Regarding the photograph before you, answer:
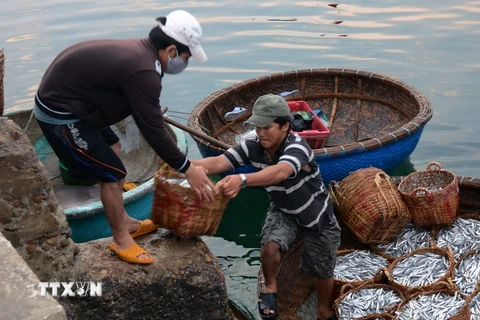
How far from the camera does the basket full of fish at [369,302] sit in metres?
5.80

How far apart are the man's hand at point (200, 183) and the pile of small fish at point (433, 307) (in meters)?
2.21

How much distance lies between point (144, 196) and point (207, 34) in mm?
8931

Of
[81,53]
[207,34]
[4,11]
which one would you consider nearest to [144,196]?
[81,53]

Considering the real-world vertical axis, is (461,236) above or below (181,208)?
below

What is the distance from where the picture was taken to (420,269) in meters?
6.25

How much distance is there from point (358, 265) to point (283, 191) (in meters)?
1.59

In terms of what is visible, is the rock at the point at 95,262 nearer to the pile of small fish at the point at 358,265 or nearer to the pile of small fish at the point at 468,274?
the pile of small fish at the point at 358,265

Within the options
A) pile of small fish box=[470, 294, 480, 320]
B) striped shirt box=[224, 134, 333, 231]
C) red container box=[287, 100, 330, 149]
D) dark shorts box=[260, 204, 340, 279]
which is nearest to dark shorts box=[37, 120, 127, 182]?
striped shirt box=[224, 134, 333, 231]

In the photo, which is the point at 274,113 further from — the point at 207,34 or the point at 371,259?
the point at 207,34

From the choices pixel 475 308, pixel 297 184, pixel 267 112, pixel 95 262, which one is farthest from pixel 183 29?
pixel 475 308

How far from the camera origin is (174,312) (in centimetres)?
509

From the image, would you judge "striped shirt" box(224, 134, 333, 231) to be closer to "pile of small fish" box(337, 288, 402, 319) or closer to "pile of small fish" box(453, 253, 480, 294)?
"pile of small fish" box(337, 288, 402, 319)

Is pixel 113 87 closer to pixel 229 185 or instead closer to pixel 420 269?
pixel 229 185

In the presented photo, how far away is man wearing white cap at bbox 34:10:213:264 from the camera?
179 inches
